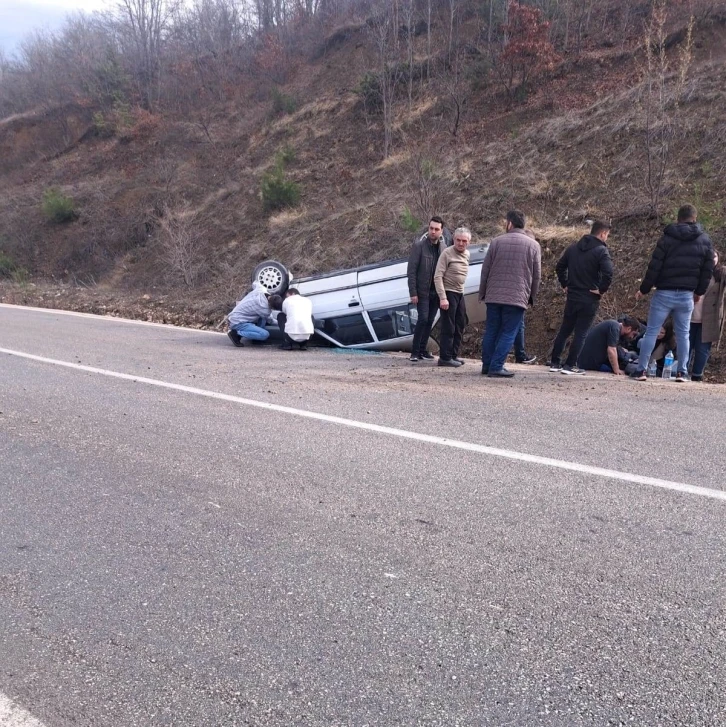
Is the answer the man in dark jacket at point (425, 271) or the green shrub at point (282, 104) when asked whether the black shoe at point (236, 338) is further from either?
the green shrub at point (282, 104)

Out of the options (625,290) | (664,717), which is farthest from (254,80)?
(664,717)

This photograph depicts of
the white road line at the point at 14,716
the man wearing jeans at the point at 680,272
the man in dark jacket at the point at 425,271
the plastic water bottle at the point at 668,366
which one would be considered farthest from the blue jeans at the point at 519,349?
the white road line at the point at 14,716

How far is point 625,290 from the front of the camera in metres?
11.1

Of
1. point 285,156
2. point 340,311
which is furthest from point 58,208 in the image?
point 340,311

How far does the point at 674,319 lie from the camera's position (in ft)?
25.2

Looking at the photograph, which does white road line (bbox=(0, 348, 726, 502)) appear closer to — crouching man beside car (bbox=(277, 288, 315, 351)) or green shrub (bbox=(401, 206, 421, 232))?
crouching man beside car (bbox=(277, 288, 315, 351))

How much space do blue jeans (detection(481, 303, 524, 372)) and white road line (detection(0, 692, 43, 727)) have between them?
6052 mm

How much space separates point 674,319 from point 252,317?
621 centimetres

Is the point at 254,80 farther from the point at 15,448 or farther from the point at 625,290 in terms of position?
the point at 15,448

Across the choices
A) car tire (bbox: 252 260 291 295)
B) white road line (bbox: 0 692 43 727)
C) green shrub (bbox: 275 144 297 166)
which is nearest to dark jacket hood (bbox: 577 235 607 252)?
car tire (bbox: 252 260 291 295)

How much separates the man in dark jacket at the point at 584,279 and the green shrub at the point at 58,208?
27500 millimetres

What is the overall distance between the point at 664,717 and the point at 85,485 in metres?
3.56

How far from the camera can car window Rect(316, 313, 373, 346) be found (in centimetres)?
1065

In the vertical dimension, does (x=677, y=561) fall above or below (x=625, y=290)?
below
